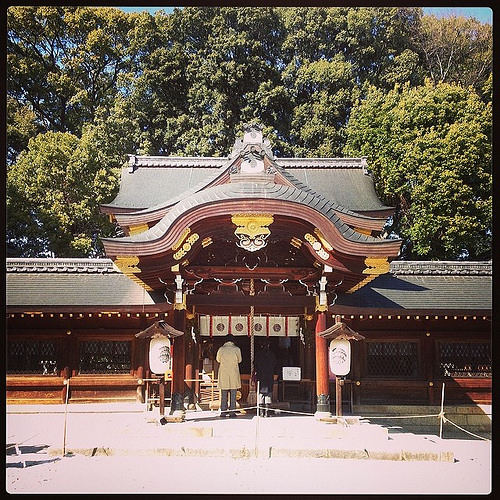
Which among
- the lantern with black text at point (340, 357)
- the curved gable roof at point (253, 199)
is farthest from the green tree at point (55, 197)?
the lantern with black text at point (340, 357)

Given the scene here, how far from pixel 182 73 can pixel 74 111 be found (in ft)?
14.4

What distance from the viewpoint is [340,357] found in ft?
30.2

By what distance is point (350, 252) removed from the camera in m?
8.66

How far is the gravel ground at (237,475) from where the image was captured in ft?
20.3

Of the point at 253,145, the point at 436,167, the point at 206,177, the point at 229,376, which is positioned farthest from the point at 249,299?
the point at 436,167

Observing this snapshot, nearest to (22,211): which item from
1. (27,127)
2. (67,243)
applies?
(67,243)

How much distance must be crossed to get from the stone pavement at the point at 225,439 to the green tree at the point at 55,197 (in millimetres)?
8903

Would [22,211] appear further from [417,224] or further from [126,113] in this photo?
[417,224]

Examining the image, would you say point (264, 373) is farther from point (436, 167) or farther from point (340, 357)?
point (436, 167)

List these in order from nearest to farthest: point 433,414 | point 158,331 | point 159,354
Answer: point 158,331
point 159,354
point 433,414

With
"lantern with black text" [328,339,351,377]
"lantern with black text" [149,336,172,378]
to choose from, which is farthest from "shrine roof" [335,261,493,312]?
"lantern with black text" [149,336,172,378]

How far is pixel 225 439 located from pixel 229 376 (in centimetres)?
205

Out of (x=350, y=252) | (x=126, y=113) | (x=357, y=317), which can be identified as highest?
(x=126, y=113)

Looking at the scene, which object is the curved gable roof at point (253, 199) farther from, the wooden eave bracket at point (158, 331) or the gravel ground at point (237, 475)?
the gravel ground at point (237, 475)
